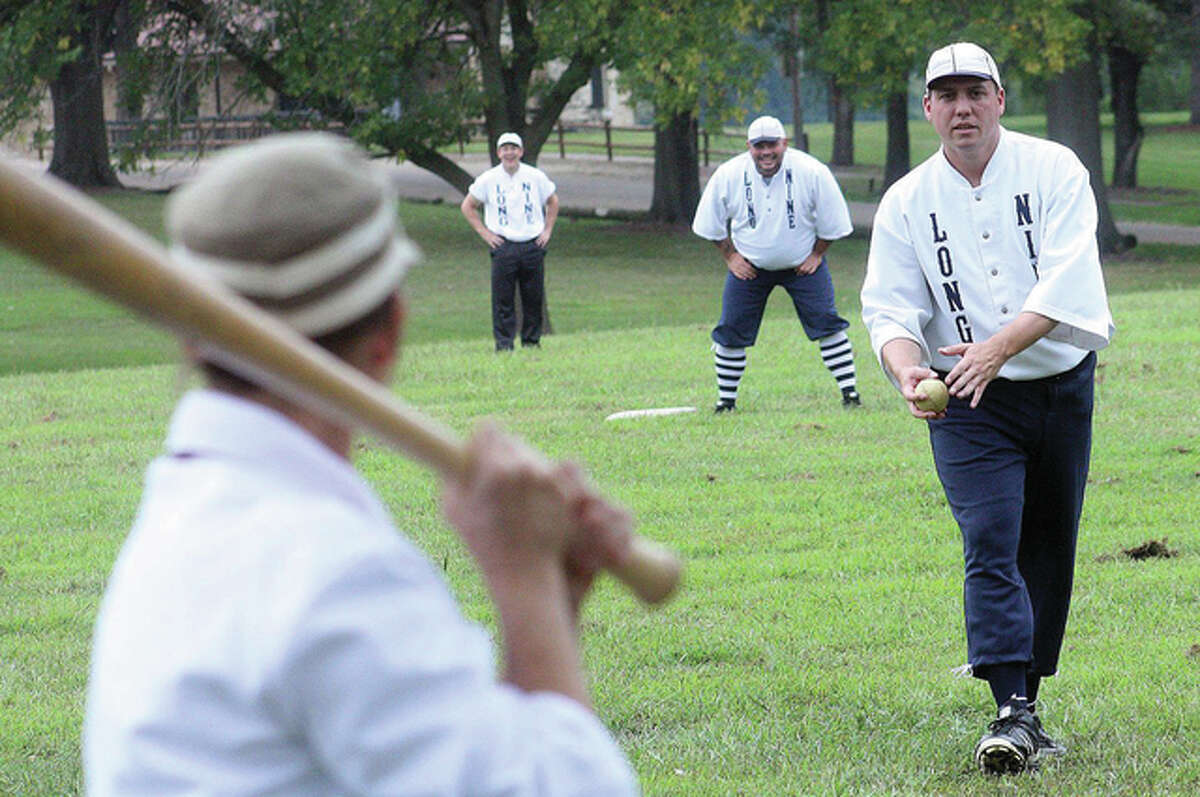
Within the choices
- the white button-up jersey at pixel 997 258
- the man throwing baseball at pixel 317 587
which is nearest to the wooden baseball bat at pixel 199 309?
the man throwing baseball at pixel 317 587

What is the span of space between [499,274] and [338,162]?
1490 cm

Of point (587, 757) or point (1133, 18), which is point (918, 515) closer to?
point (587, 757)

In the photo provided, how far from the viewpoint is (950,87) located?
17.0ft

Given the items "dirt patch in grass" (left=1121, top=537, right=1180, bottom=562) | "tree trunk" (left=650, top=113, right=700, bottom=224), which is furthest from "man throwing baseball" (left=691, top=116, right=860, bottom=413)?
"tree trunk" (left=650, top=113, right=700, bottom=224)

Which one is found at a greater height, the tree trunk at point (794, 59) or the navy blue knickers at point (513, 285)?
the tree trunk at point (794, 59)

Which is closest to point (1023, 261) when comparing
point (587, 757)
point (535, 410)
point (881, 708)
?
point (881, 708)

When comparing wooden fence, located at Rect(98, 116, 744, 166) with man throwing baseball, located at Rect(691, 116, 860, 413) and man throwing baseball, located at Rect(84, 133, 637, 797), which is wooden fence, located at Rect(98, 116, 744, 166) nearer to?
man throwing baseball, located at Rect(691, 116, 860, 413)

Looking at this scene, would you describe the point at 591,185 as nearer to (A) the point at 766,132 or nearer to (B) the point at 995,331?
(A) the point at 766,132

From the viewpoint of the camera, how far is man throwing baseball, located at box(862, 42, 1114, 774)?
5117mm

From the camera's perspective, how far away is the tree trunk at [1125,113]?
42562 millimetres

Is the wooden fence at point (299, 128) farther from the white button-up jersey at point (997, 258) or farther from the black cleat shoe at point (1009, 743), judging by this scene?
the black cleat shoe at point (1009, 743)

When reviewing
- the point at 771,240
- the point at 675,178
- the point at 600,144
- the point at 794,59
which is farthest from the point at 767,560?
the point at 600,144

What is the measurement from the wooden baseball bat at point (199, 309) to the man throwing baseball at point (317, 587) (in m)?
0.06

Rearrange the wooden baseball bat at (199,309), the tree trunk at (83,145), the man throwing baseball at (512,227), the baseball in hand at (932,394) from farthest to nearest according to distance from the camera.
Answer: the tree trunk at (83,145) → the man throwing baseball at (512,227) → the baseball in hand at (932,394) → the wooden baseball bat at (199,309)
